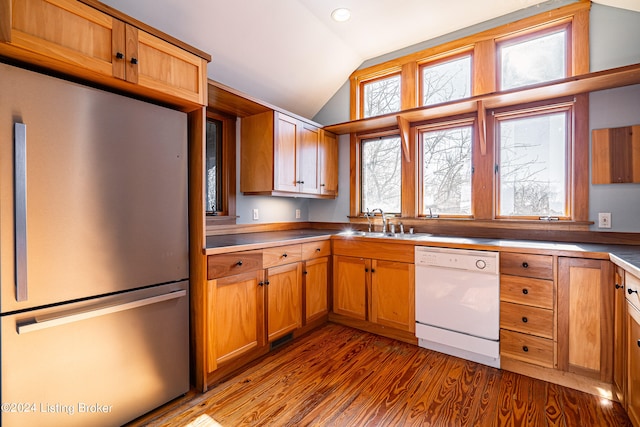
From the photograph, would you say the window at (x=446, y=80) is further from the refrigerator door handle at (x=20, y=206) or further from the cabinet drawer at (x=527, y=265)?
the refrigerator door handle at (x=20, y=206)

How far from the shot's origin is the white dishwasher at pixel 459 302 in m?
2.14

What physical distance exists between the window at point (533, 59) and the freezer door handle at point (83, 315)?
10.6 feet

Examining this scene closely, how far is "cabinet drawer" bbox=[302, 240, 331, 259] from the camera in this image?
8.69ft

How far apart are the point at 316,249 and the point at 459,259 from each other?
1.22 m

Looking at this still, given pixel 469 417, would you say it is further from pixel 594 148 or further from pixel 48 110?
pixel 48 110

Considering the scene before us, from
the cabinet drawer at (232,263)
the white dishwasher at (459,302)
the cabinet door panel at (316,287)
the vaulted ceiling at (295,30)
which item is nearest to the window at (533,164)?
the white dishwasher at (459,302)

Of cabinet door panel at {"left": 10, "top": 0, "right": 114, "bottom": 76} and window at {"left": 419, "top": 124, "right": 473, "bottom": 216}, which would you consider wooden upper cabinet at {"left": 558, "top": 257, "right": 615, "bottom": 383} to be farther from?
cabinet door panel at {"left": 10, "top": 0, "right": 114, "bottom": 76}

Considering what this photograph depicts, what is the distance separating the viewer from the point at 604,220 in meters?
2.22

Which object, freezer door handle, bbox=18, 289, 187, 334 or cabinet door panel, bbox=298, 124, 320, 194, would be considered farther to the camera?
cabinet door panel, bbox=298, 124, 320, 194

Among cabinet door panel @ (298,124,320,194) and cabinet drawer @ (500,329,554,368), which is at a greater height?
cabinet door panel @ (298,124,320,194)

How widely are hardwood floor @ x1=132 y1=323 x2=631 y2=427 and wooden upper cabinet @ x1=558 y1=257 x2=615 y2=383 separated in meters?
0.20

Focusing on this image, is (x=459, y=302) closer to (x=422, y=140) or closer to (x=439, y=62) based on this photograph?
(x=422, y=140)

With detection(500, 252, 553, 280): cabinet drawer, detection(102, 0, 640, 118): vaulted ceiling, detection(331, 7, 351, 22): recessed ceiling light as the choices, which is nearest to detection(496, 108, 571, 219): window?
detection(500, 252, 553, 280): cabinet drawer

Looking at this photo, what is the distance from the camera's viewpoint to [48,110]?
4.21 ft
